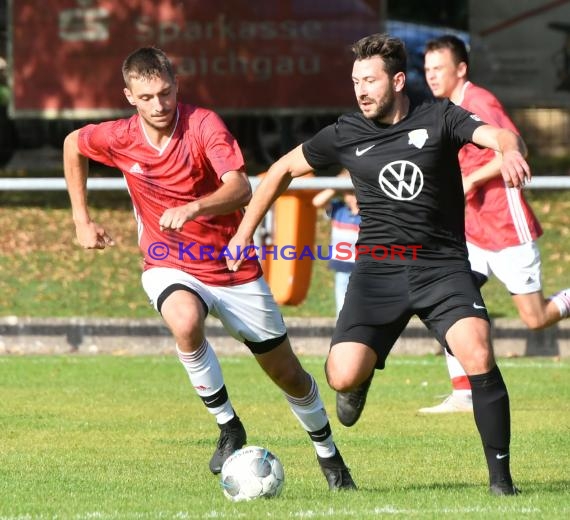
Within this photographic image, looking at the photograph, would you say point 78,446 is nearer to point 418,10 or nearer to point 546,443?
point 546,443

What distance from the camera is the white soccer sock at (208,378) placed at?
7949 millimetres

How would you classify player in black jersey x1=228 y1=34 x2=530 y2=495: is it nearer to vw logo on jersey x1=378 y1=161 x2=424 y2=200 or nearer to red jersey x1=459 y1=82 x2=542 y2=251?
vw logo on jersey x1=378 y1=161 x2=424 y2=200

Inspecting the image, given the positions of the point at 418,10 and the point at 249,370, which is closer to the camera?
the point at 249,370

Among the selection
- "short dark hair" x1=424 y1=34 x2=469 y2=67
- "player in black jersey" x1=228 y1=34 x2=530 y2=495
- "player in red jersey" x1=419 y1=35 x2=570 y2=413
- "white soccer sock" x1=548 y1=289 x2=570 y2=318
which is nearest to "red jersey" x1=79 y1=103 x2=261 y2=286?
"player in black jersey" x1=228 y1=34 x2=530 y2=495

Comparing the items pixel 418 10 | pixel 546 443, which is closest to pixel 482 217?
pixel 546 443

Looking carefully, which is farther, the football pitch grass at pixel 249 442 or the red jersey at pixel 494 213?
the red jersey at pixel 494 213

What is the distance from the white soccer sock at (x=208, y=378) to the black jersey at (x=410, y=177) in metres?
1.11

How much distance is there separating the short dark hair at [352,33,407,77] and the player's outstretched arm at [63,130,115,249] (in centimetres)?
188

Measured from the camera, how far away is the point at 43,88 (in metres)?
21.0

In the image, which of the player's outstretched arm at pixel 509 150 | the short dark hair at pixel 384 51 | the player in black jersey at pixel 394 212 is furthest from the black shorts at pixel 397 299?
the short dark hair at pixel 384 51

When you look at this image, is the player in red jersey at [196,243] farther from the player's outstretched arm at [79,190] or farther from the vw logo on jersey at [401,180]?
the vw logo on jersey at [401,180]

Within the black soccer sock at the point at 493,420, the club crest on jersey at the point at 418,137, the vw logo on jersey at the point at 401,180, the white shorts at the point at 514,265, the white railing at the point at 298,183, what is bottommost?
the white railing at the point at 298,183

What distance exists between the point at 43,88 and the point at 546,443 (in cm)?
1341

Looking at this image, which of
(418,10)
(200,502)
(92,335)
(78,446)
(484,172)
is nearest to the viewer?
(200,502)
